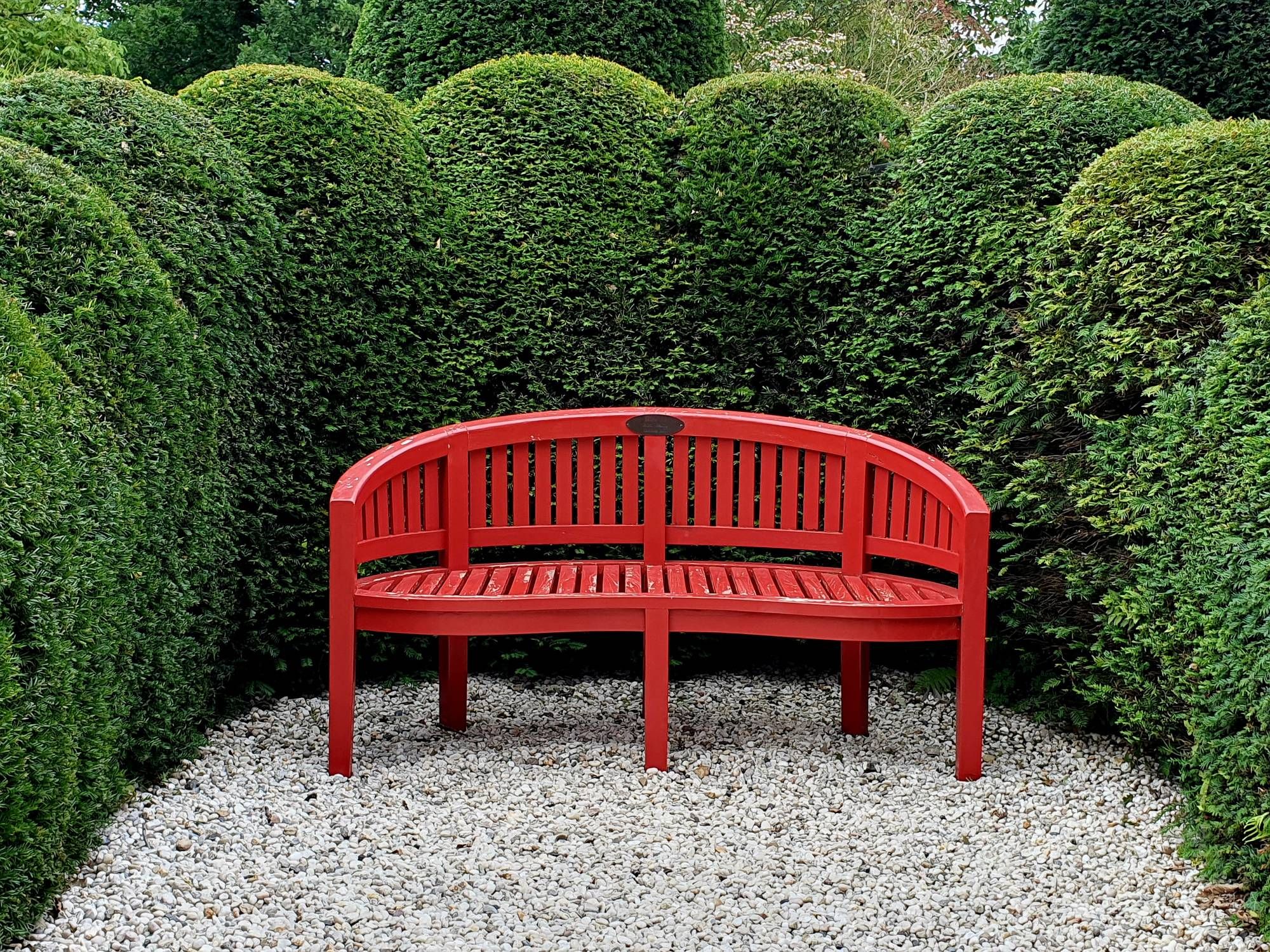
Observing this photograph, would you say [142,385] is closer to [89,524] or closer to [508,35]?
[89,524]

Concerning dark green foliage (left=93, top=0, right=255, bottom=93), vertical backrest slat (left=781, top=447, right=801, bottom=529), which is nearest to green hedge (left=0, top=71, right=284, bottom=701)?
vertical backrest slat (left=781, top=447, right=801, bottom=529)

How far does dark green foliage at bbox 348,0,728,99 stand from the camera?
623 centimetres

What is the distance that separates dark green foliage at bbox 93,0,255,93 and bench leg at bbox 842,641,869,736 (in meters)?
17.0

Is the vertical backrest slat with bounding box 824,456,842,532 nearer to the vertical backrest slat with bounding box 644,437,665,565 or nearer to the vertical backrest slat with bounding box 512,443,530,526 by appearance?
the vertical backrest slat with bounding box 644,437,665,565

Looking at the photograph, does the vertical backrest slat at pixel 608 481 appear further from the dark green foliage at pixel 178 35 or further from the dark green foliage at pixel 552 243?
the dark green foliage at pixel 178 35

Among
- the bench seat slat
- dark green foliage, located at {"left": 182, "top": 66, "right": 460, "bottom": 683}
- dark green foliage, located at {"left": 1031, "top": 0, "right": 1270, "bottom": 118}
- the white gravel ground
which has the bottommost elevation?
the white gravel ground

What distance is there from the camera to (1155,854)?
3.38 m

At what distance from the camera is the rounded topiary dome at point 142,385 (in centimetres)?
329

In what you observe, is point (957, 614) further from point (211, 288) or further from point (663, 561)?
point (211, 288)

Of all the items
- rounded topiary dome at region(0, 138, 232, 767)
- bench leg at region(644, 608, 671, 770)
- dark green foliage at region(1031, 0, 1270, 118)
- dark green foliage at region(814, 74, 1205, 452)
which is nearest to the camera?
rounded topiary dome at region(0, 138, 232, 767)

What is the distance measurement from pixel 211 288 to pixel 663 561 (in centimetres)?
196

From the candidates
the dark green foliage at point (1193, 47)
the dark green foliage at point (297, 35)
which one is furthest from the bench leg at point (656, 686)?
the dark green foliage at point (297, 35)

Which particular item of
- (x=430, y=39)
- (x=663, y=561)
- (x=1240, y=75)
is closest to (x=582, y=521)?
(x=663, y=561)

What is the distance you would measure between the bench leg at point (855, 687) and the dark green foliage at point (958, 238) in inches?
43.3
